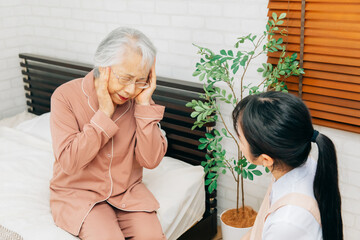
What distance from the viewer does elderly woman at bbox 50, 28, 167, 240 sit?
1831 mm

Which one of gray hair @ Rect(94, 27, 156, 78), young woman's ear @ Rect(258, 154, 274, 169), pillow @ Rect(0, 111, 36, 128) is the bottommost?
pillow @ Rect(0, 111, 36, 128)

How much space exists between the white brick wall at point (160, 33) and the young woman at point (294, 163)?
1002 millimetres

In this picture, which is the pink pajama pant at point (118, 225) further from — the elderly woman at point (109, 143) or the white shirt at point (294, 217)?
A: the white shirt at point (294, 217)

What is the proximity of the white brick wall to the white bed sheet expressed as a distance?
372 mm

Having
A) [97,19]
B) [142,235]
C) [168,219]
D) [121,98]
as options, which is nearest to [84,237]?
[142,235]

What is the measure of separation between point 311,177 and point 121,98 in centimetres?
91

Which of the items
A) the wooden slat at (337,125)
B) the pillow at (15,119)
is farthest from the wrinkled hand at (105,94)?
the pillow at (15,119)

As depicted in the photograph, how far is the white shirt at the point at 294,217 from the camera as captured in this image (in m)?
1.24

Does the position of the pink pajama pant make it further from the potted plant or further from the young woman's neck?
the young woman's neck

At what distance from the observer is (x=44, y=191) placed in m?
2.26

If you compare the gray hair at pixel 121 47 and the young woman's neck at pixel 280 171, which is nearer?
the young woman's neck at pixel 280 171

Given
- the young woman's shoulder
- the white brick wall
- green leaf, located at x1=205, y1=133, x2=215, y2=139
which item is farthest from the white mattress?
the young woman's shoulder

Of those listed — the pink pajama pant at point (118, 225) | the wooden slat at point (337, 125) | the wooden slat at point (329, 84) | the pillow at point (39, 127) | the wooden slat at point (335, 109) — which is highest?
the wooden slat at point (329, 84)

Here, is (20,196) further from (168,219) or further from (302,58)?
(302,58)
